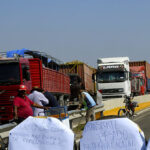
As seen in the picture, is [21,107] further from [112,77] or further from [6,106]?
[112,77]

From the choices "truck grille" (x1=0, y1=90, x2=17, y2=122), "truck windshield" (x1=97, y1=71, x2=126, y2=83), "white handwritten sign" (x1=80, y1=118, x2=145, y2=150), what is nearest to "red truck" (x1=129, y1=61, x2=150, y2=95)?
"truck windshield" (x1=97, y1=71, x2=126, y2=83)

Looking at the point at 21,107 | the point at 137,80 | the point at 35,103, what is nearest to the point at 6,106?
the point at 35,103

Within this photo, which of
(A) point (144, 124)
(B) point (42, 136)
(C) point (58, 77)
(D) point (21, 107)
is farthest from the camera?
(C) point (58, 77)

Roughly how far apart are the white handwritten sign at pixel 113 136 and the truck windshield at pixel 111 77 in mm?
28439

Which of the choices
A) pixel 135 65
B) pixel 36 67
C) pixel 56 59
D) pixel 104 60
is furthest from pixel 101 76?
pixel 135 65

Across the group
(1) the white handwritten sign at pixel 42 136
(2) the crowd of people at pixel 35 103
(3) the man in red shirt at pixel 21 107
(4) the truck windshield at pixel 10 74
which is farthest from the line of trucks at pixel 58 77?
(1) the white handwritten sign at pixel 42 136

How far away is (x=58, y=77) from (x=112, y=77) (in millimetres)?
9131

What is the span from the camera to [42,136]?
6.16m

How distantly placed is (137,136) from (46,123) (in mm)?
1167

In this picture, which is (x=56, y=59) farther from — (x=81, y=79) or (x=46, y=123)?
(x=46, y=123)

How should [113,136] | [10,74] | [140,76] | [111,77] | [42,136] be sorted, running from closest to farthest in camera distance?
[113,136] < [42,136] < [10,74] < [111,77] < [140,76]

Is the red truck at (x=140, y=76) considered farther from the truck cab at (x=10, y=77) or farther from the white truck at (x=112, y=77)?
the truck cab at (x=10, y=77)

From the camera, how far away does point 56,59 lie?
26719mm

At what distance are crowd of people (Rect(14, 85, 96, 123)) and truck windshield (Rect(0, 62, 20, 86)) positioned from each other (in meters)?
3.22
